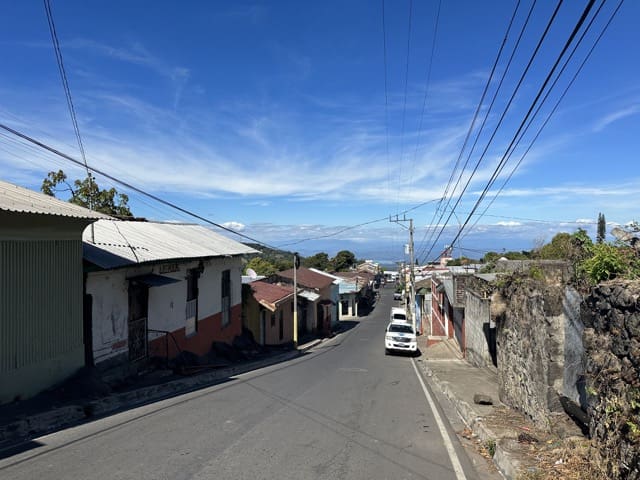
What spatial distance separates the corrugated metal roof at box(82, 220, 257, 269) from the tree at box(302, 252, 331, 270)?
283 ft

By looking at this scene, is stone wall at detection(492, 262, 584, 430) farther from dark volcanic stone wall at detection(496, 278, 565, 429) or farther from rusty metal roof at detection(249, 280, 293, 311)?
rusty metal roof at detection(249, 280, 293, 311)

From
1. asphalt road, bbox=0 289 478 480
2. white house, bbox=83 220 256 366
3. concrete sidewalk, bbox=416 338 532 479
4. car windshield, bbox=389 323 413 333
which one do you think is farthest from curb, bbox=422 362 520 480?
car windshield, bbox=389 323 413 333

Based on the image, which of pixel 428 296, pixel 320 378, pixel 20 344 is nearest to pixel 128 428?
pixel 20 344

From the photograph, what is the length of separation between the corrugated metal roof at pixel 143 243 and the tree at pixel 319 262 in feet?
283

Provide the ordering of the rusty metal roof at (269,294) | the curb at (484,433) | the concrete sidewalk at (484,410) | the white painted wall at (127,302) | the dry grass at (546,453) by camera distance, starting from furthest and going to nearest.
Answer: the rusty metal roof at (269,294) → the white painted wall at (127,302) → the concrete sidewalk at (484,410) → the curb at (484,433) → the dry grass at (546,453)

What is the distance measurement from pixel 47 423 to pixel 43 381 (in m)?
1.72

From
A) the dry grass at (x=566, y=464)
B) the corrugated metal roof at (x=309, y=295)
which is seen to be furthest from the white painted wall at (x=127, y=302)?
the corrugated metal roof at (x=309, y=295)

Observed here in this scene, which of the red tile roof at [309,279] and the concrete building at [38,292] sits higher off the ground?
the concrete building at [38,292]

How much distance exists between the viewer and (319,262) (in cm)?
11506

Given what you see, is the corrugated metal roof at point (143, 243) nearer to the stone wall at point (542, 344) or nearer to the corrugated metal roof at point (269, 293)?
the corrugated metal roof at point (269, 293)

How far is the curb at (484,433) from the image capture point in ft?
21.7

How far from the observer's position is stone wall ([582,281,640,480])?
4902 mm

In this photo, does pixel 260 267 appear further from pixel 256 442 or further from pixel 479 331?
pixel 256 442

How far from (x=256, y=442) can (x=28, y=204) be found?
5.80 m
